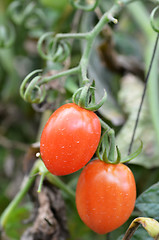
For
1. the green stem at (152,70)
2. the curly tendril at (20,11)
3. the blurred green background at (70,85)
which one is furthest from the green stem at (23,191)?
the curly tendril at (20,11)

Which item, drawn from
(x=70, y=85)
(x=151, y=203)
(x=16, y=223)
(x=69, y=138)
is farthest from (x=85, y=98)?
(x=16, y=223)

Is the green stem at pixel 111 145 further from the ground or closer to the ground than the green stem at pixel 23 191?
further from the ground

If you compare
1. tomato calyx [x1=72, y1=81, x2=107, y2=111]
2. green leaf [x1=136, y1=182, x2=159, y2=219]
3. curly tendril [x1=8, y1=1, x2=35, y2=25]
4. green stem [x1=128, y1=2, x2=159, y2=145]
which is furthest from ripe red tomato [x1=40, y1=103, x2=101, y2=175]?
curly tendril [x1=8, y1=1, x2=35, y2=25]

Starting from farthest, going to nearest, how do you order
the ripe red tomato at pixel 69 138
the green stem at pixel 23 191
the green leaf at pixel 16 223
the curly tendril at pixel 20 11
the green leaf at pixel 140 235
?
1. the curly tendril at pixel 20 11
2. the green leaf at pixel 16 223
3. the green stem at pixel 23 191
4. the green leaf at pixel 140 235
5. the ripe red tomato at pixel 69 138

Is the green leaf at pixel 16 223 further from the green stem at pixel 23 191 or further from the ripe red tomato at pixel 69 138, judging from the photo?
the ripe red tomato at pixel 69 138

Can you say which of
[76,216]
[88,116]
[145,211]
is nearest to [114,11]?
[88,116]

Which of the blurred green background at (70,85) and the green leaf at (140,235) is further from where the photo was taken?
the blurred green background at (70,85)

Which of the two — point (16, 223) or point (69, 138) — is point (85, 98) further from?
point (16, 223)
